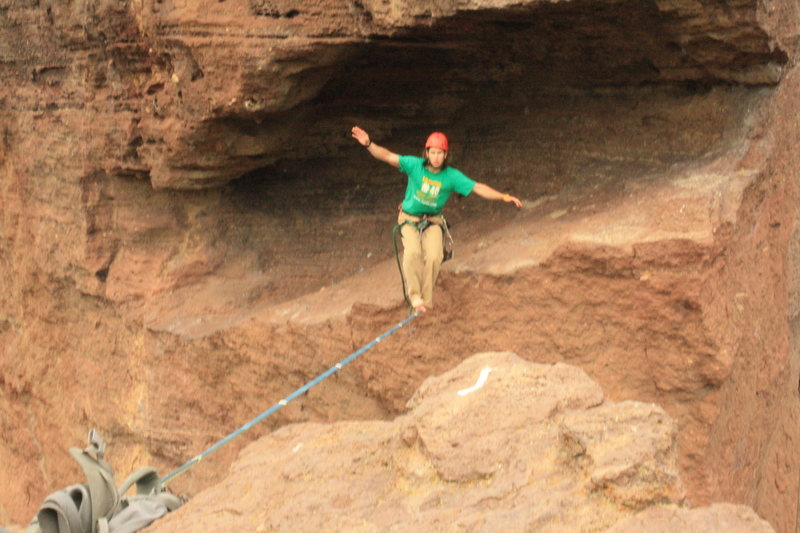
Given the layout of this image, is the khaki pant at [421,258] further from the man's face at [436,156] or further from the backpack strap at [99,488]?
the backpack strap at [99,488]

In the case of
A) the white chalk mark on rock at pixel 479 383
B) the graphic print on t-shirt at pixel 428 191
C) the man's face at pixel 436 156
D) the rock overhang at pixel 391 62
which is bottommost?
the white chalk mark on rock at pixel 479 383

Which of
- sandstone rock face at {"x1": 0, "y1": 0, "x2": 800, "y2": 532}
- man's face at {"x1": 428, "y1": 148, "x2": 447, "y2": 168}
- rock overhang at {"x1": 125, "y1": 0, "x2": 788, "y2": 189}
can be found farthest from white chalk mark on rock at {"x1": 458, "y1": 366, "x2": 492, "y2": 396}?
rock overhang at {"x1": 125, "y1": 0, "x2": 788, "y2": 189}

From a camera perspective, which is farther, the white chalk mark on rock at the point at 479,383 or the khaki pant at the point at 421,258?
the khaki pant at the point at 421,258

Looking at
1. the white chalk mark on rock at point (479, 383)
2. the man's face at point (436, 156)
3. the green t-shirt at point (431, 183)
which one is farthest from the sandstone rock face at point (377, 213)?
the white chalk mark on rock at point (479, 383)

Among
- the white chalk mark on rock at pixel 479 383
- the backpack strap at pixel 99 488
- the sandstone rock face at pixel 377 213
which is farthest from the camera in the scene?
the sandstone rock face at pixel 377 213

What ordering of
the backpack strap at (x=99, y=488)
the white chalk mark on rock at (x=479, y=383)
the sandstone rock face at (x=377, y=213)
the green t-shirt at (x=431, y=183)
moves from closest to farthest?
the white chalk mark on rock at (x=479, y=383) → the backpack strap at (x=99, y=488) → the sandstone rock face at (x=377, y=213) → the green t-shirt at (x=431, y=183)

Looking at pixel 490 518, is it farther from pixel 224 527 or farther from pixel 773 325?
pixel 773 325

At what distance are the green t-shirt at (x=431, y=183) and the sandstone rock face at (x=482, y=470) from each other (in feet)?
5.53

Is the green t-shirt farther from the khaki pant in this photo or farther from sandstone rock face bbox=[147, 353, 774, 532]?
sandstone rock face bbox=[147, 353, 774, 532]

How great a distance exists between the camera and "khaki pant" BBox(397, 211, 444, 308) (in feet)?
16.3

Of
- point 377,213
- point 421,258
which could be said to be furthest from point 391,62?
point 421,258

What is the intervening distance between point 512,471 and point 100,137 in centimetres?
429

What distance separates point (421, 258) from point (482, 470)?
2305mm

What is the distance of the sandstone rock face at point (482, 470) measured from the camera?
257 centimetres
